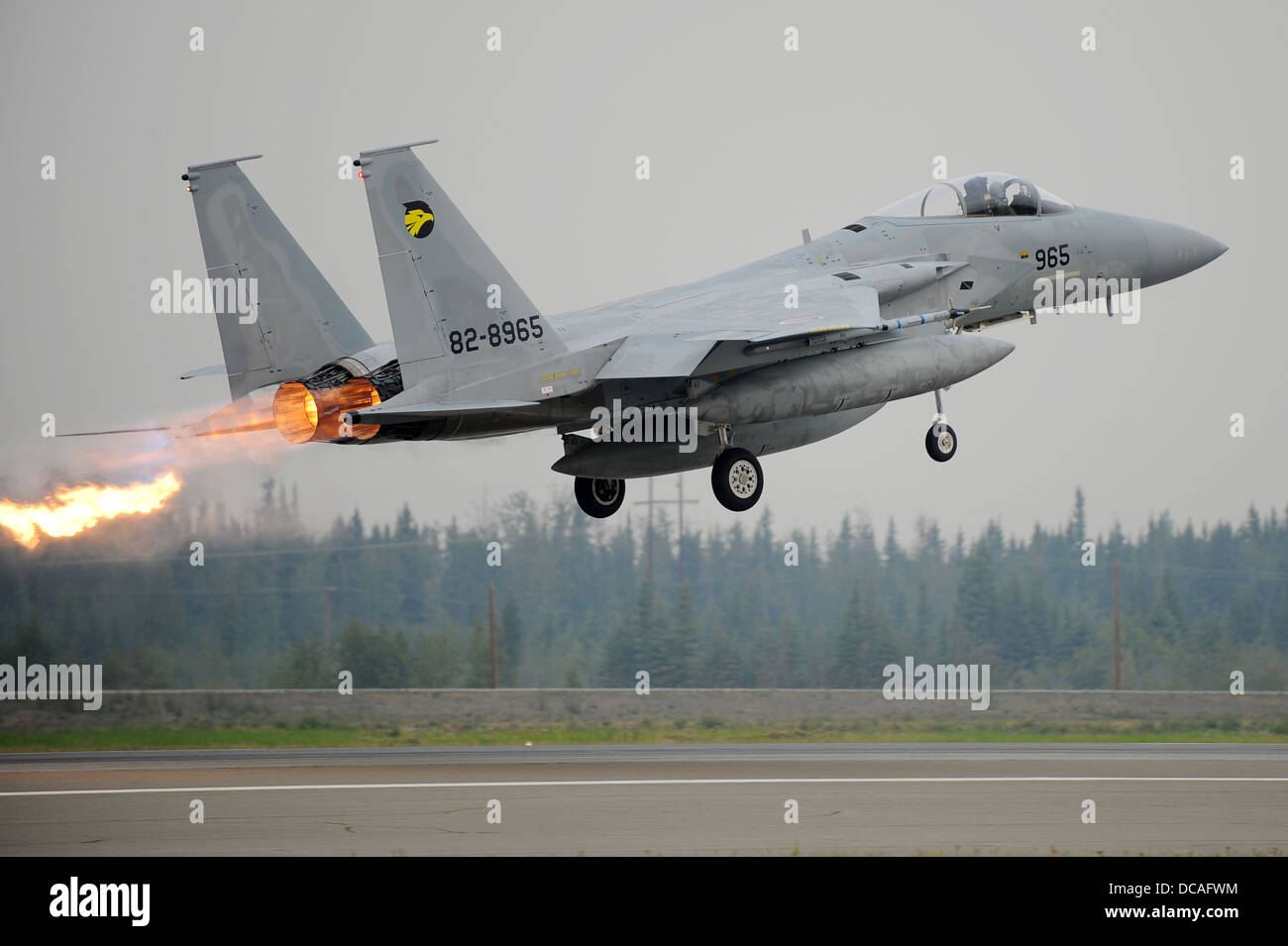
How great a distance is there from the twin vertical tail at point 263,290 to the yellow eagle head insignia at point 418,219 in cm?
358

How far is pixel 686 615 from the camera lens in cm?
6256

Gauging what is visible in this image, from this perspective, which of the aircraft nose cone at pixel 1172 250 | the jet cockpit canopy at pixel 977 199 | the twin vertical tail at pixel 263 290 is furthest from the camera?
the aircraft nose cone at pixel 1172 250

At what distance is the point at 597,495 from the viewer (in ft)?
75.5

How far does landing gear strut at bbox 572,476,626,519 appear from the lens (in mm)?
22906

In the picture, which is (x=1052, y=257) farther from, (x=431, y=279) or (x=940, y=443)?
(x=431, y=279)

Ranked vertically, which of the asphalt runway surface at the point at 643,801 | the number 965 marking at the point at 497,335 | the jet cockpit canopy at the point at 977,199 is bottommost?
the asphalt runway surface at the point at 643,801

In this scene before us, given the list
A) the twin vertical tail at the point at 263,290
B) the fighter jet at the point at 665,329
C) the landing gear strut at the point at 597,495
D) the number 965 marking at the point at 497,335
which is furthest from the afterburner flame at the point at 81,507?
the number 965 marking at the point at 497,335

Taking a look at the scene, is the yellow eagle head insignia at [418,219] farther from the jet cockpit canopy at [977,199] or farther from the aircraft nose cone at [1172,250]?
the aircraft nose cone at [1172,250]

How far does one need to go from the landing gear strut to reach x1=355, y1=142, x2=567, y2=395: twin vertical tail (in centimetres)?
366

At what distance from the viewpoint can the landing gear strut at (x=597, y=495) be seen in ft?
75.2

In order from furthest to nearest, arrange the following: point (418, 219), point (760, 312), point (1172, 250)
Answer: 1. point (1172, 250)
2. point (760, 312)
3. point (418, 219)

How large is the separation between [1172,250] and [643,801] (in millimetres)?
11735

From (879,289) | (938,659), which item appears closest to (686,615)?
(938,659)

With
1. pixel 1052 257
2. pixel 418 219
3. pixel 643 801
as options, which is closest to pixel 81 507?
pixel 643 801
